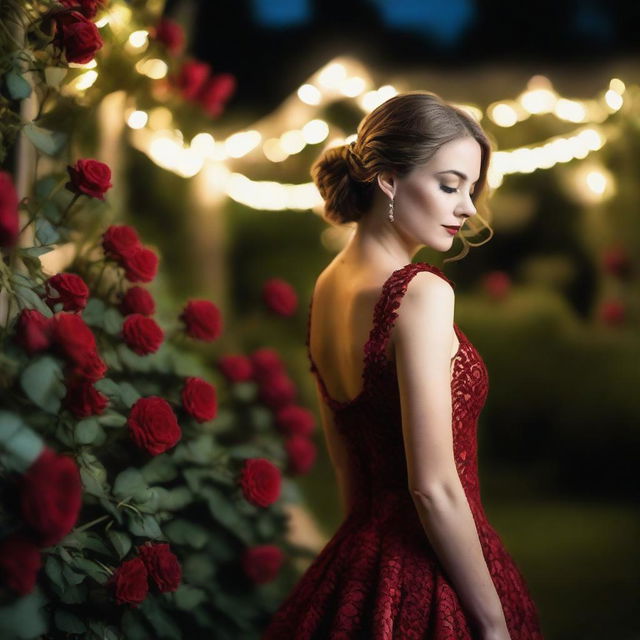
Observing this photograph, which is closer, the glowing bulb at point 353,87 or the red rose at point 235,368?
the red rose at point 235,368

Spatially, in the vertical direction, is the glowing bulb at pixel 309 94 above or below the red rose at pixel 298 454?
above

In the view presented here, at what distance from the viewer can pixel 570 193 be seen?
9.14 ft

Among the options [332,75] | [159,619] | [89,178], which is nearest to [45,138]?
[89,178]

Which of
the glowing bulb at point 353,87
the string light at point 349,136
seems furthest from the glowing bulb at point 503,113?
the glowing bulb at point 353,87

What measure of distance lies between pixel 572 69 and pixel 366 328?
67.9 inches

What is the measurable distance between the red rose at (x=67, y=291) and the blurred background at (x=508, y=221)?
1.01 metres

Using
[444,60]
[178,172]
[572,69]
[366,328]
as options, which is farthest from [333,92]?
[366,328]

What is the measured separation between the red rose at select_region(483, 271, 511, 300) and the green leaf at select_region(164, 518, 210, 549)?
1.57 metres

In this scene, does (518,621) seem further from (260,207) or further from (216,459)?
(260,207)

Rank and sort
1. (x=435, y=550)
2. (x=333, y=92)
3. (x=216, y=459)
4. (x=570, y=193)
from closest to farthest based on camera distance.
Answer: (x=435, y=550)
(x=216, y=459)
(x=333, y=92)
(x=570, y=193)

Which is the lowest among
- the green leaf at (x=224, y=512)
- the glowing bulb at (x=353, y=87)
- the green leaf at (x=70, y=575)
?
the green leaf at (x=70, y=575)

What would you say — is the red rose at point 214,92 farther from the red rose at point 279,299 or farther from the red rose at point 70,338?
the red rose at point 70,338

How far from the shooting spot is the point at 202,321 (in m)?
1.72

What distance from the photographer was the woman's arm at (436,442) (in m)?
1.23
